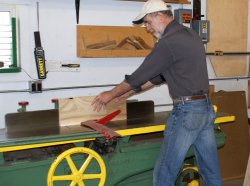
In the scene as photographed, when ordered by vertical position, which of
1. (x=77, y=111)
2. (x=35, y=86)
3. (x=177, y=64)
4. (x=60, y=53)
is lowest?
(x=77, y=111)

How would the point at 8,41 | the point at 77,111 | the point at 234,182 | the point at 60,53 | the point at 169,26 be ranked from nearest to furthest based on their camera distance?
the point at 169,26, the point at 77,111, the point at 8,41, the point at 60,53, the point at 234,182

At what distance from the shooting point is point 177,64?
5.90ft

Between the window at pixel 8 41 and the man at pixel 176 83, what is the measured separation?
0.70 meters

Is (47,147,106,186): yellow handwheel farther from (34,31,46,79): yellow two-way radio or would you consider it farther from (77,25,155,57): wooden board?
(77,25,155,57): wooden board

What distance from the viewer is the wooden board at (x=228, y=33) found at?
2901 millimetres

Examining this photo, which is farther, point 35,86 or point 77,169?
point 35,86

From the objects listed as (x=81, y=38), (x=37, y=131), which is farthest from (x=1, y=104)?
(x=81, y=38)

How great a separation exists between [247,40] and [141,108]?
1.31 m

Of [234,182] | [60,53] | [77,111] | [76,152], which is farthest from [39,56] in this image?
[234,182]

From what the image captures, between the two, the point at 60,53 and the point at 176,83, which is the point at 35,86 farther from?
the point at 176,83

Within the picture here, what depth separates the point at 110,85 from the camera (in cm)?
258

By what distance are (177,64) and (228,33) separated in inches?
53.1

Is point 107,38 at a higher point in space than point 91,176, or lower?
higher

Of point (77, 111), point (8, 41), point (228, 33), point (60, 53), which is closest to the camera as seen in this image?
point (77, 111)
